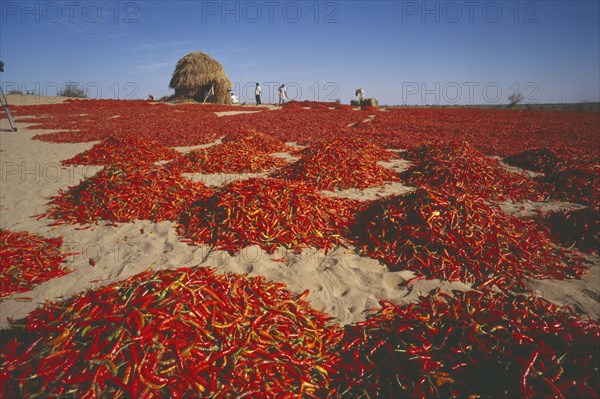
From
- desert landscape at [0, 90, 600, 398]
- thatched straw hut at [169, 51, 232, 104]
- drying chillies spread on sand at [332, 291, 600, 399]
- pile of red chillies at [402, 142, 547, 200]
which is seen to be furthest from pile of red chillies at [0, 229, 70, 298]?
thatched straw hut at [169, 51, 232, 104]

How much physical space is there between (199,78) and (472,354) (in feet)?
126

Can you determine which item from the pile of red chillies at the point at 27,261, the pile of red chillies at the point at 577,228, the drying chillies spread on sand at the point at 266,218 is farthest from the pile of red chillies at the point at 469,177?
the pile of red chillies at the point at 27,261

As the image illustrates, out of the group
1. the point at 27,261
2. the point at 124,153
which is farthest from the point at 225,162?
the point at 27,261

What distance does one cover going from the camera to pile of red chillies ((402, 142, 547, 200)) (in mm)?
7133

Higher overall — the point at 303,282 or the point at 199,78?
the point at 199,78

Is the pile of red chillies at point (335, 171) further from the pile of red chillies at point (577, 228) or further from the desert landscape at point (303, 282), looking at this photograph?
the pile of red chillies at point (577, 228)

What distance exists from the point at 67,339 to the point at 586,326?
4.64 m

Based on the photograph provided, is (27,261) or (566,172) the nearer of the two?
(27,261)

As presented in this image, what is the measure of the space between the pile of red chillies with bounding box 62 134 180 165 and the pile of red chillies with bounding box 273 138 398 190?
441 cm

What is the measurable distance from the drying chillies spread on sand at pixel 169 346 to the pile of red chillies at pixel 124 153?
7144 mm

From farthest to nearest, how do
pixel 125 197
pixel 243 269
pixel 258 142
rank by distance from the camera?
1. pixel 258 142
2. pixel 125 197
3. pixel 243 269

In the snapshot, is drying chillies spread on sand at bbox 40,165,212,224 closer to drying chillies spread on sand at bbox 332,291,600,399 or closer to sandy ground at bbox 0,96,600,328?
sandy ground at bbox 0,96,600,328

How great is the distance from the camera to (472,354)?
8.84ft

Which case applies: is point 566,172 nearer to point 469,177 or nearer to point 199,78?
point 469,177
